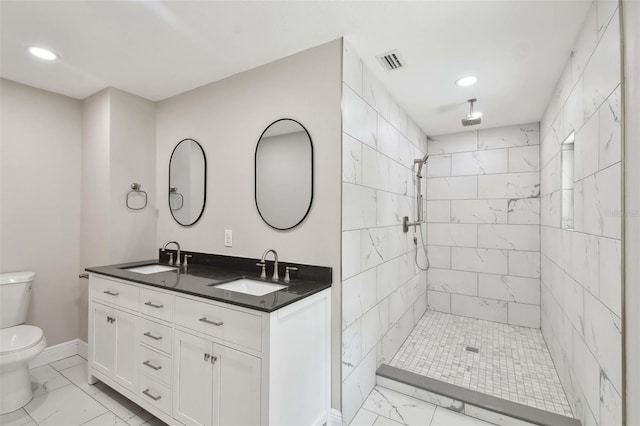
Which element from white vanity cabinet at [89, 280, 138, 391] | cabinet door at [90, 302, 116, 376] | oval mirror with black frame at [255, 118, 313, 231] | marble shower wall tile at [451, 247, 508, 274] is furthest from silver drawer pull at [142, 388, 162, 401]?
marble shower wall tile at [451, 247, 508, 274]

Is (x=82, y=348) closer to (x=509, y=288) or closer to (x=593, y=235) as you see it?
(x=593, y=235)

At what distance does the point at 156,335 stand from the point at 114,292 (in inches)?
21.2

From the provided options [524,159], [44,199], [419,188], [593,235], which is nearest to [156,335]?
[44,199]

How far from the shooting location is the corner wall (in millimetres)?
1868

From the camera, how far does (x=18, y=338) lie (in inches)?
80.7

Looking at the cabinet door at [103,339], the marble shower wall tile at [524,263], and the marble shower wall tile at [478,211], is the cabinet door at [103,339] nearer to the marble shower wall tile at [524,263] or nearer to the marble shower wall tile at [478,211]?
the marble shower wall tile at [478,211]

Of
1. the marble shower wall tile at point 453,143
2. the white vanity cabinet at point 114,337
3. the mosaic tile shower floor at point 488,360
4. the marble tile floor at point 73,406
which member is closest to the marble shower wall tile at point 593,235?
the mosaic tile shower floor at point 488,360

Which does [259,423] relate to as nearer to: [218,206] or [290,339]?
[290,339]

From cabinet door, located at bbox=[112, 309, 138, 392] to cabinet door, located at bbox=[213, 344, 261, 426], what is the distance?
748 millimetres

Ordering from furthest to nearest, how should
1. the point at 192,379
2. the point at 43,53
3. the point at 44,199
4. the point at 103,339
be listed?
the point at 44,199 → the point at 103,339 → the point at 43,53 → the point at 192,379

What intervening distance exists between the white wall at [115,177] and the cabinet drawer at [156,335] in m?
0.99

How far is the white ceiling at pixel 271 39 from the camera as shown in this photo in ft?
5.15

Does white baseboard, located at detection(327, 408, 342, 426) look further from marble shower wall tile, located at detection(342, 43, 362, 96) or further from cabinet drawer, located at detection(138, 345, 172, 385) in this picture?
marble shower wall tile, located at detection(342, 43, 362, 96)

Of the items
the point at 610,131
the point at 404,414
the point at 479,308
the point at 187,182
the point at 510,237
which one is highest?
the point at 610,131
